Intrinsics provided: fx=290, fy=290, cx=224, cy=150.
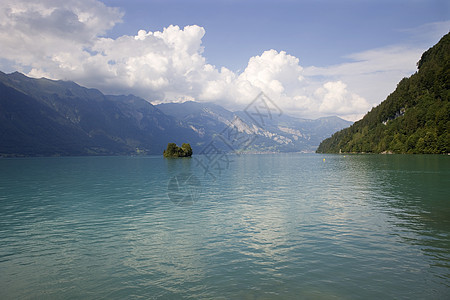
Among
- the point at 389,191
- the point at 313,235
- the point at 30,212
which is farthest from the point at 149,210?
the point at 389,191

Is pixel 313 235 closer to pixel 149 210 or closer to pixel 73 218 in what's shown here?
pixel 149 210

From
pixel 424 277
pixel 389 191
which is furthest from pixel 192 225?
pixel 389 191

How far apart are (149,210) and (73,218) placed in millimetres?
8233

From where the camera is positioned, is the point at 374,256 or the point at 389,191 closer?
the point at 374,256

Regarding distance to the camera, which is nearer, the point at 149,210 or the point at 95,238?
the point at 95,238

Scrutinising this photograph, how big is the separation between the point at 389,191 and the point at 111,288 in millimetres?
45239

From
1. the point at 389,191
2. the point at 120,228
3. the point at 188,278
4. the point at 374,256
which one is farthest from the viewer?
the point at 389,191

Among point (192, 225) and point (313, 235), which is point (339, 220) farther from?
point (192, 225)

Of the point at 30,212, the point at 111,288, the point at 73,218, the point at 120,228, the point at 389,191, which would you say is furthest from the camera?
the point at 389,191

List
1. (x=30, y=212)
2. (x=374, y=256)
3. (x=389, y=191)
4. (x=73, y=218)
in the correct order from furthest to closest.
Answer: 1. (x=389, y=191)
2. (x=30, y=212)
3. (x=73, y=218)
4. (x=374, y=256)

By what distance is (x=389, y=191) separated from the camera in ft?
153

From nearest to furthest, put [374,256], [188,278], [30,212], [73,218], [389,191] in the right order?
[188,278] < [374,256] < [73,218] < [30,212] < [389,191]

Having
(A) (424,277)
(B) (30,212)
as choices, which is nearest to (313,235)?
(A) (424,277)

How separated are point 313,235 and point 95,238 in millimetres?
17970
